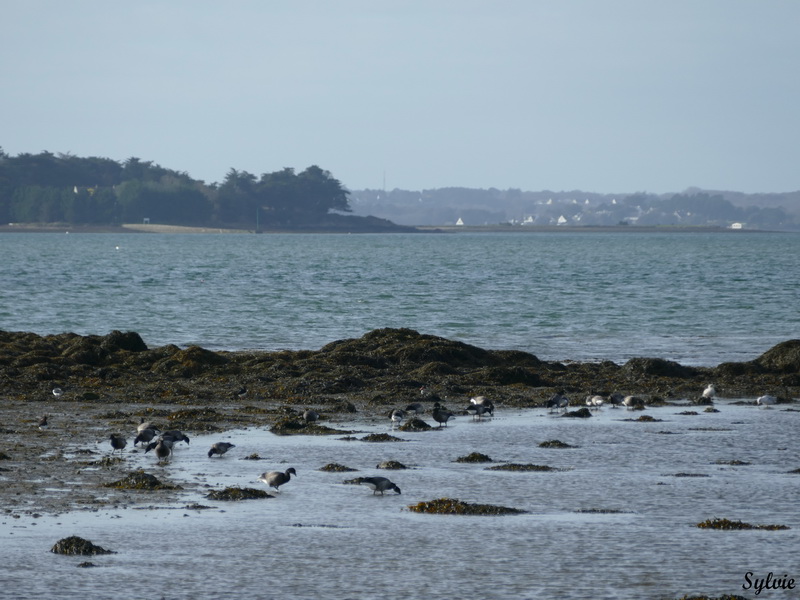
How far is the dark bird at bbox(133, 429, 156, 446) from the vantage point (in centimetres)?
1655

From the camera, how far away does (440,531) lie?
482 inches

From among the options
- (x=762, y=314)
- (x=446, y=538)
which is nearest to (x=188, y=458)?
(x=446, y=538)

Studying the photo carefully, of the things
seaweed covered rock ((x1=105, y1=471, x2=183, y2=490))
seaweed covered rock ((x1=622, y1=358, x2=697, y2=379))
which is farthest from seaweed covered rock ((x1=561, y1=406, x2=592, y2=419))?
seaweed covered rock ((x1=105, y1=471, x2=183, y2=490))

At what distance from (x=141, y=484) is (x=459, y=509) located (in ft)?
12.7

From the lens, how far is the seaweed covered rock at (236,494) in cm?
1358

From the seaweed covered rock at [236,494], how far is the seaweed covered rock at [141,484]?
2.03 feet

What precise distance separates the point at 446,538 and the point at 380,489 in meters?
2.01

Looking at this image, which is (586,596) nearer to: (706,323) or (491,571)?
(491,571)

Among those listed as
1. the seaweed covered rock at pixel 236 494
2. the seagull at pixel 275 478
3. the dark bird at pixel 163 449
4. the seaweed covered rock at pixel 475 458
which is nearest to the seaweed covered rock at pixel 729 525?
the seaweed covered rock at pixel 475 458

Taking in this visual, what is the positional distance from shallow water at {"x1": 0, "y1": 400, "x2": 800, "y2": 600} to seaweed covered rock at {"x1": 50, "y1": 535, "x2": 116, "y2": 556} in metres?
0.12

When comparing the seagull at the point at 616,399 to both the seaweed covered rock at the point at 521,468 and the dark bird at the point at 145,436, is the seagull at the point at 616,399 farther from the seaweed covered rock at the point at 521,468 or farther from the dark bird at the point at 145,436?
the dark bird at the point at 145,436

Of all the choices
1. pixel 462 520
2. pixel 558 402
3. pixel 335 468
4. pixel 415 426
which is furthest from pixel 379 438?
pixel 462 520

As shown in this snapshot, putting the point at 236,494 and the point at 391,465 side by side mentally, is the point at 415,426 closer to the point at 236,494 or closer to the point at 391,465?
the point at 391,465

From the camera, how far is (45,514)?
40.3 ft
